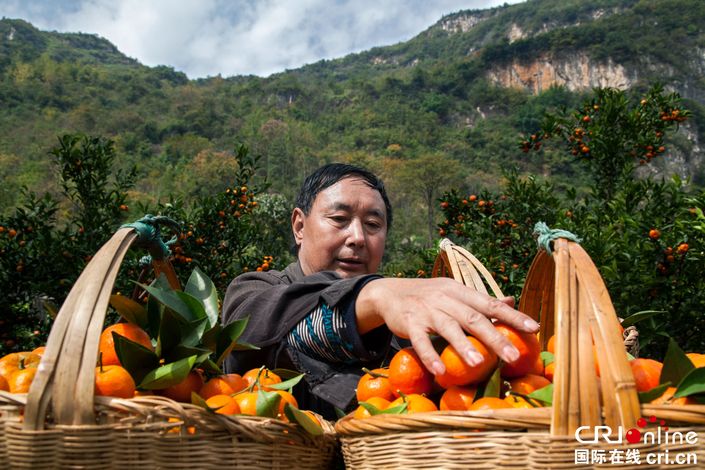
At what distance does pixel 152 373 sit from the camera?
1.00m

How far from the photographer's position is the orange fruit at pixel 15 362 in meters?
1.08

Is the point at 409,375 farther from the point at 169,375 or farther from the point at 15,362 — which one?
the point at 15,362

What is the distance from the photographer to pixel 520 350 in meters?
0.97

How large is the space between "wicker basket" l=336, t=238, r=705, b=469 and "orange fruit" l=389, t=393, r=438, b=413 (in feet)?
0.32

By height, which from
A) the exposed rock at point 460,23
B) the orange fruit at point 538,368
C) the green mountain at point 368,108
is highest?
the exposed rock at point 460,23

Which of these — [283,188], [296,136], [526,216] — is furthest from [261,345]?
[296,136]

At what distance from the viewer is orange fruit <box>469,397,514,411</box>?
87 cm

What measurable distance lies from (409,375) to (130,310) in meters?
0.58

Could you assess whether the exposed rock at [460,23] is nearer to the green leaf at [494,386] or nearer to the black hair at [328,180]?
Result: the black hair at [328,180]

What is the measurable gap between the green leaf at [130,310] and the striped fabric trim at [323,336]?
0.33 meters

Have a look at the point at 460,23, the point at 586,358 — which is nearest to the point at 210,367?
the point at 586,358

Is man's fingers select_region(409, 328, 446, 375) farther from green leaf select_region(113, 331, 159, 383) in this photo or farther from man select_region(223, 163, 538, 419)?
green leaf select_region(113, 331, 159, 383)

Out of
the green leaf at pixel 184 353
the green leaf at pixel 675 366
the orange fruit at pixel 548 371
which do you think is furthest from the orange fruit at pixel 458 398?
the green leaf at pixel 184 353

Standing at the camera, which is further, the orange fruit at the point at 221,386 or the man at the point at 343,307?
the orange fruit at the point at 221,386
